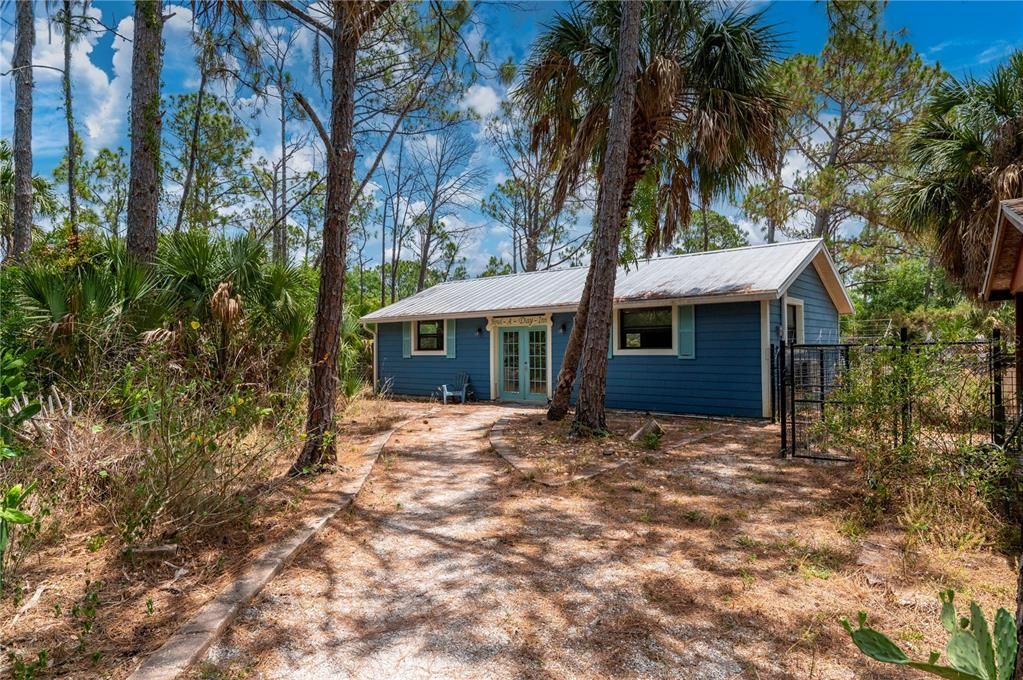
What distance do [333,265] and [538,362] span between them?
7825 millimetres

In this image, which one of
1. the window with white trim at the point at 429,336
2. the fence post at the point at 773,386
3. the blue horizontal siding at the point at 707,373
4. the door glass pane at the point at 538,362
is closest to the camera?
the fence post at the point at 773,386

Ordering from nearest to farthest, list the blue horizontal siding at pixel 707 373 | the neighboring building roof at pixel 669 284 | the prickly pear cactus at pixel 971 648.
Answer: the prickly pear cactus at pixel 971 648, the blue horizontal siding at pixel 707 373, the neighboring building roof at pixel 669 284

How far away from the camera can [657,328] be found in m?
11.2

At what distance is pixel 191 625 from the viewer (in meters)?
2.70

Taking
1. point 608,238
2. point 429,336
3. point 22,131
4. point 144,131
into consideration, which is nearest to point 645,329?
point 608,238

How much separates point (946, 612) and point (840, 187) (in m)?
16.4

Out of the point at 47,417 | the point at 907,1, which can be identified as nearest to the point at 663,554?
the point at 47,417

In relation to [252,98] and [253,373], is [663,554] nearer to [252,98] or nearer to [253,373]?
[253,373]

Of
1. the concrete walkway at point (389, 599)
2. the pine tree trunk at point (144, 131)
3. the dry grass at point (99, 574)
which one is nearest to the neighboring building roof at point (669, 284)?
the concrete walkway at point (389, 599)

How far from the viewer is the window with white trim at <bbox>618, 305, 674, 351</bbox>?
36.2 feet

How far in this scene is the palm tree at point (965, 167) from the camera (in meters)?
8.77

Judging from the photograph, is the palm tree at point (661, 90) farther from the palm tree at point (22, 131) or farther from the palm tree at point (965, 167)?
the palm tree at point (22, 131)

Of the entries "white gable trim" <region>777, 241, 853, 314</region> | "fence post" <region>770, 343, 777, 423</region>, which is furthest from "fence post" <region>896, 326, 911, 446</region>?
"white gable trim" <region>777, 241, 853, 314</region>

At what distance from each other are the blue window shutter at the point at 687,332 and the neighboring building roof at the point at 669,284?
0.39 m
